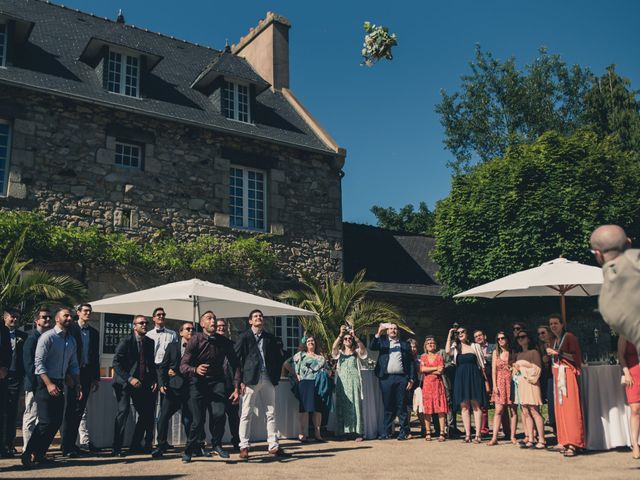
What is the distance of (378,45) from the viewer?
4.89 meters

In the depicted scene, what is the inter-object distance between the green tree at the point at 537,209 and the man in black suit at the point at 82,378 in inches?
467

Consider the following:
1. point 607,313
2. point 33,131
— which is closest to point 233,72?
point 33,131

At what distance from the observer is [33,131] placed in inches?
512

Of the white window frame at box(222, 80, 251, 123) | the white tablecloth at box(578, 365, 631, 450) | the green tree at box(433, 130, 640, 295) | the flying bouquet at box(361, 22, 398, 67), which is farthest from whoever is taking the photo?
the green tree at box(433, 130, 640, 295)

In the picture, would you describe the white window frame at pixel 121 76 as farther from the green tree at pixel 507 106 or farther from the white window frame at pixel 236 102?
the green tree at pixel 507 106

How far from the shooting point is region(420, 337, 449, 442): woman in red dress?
31.3ft

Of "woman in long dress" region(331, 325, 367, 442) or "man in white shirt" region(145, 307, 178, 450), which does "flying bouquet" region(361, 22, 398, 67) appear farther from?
"woman in long dress" region(331, 325, 367, 442)

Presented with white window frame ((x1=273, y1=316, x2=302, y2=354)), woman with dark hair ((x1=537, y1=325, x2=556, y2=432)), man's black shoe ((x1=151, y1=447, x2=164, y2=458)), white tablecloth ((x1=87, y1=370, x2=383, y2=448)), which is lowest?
man's black shoe ((x1=151, y1=447, x2=164, y2=458))

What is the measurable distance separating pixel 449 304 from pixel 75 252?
1077 cm

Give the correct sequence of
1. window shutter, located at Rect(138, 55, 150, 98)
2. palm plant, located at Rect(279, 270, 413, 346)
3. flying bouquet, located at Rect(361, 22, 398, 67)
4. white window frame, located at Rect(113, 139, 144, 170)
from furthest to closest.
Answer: window shutter, located at Rect(138, 55, 150, 98) → palm plant, located at Rect(279, 270, 413, 346) → white window frame, located at Rect(113, 139, 144, 170) → flying bouquet, located at Rect(361, 22, 398, 67)

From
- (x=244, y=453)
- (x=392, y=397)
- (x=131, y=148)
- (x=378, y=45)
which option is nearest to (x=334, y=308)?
(x=392, y=397)

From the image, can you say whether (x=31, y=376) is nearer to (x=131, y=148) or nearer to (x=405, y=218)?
(x=131, y=148)

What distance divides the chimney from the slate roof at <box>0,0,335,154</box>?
2.05 ft

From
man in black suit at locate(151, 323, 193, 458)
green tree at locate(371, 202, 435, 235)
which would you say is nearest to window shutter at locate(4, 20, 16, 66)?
man in black suit at locate(151, 323, 193, 458)
